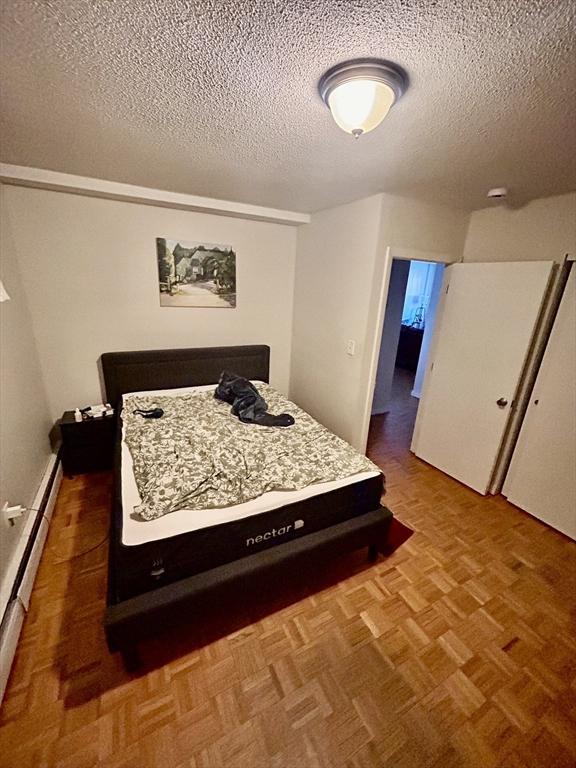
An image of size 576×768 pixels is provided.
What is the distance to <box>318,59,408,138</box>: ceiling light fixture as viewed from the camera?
105 cm

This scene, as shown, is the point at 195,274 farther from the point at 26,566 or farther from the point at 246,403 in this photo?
the point at 26,566

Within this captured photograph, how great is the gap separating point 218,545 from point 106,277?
2539 mm

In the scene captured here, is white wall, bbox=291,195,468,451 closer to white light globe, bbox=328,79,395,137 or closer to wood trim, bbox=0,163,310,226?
wood trim, bbox=0,163,310,226

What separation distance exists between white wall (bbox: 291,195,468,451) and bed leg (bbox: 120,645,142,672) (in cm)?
215

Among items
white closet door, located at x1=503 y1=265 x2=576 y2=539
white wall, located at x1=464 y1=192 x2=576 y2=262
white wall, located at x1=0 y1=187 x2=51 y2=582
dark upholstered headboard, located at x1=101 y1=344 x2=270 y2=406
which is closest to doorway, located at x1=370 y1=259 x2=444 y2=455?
white wall, located at x1=464 y1=192 x2=576 y2=262

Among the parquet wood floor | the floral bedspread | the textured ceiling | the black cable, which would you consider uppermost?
the textured ceiling

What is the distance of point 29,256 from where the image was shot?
247 cm

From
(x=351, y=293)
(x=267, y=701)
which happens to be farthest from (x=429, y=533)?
(x=351, y=293)

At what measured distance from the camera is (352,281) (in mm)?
2697

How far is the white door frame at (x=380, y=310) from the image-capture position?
8.15 ft

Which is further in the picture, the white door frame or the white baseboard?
the white door frame

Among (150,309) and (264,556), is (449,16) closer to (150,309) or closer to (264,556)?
(264,556)

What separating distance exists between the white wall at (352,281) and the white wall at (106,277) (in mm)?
573

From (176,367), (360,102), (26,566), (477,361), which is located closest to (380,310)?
(477,361)
